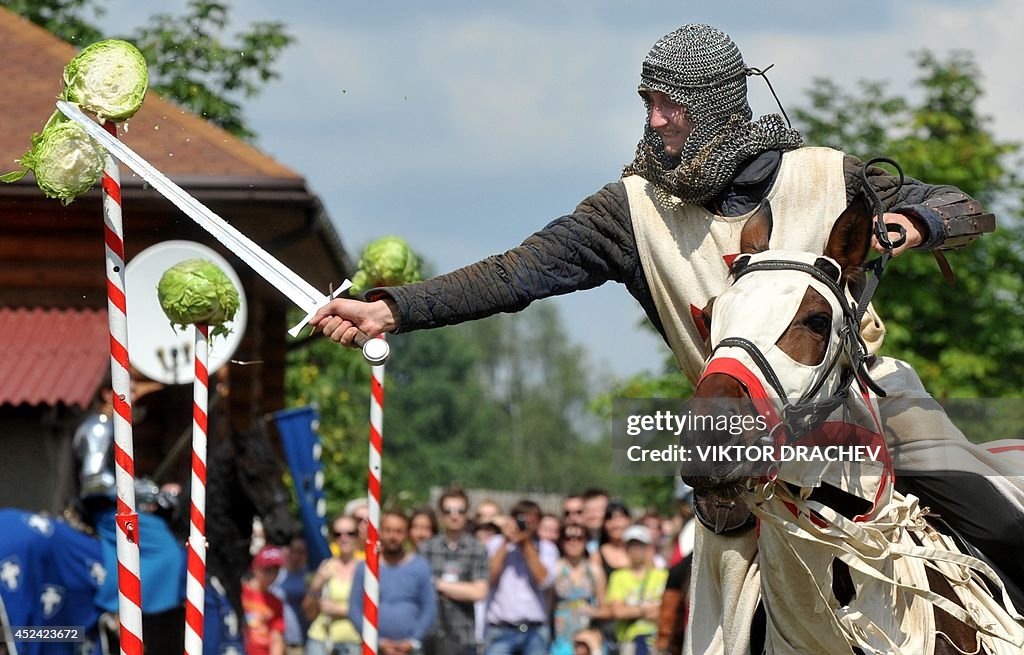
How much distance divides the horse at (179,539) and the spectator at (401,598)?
98 cm

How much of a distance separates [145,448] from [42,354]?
442 cm

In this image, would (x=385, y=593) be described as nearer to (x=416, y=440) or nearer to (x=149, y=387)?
(x=149, y=387)

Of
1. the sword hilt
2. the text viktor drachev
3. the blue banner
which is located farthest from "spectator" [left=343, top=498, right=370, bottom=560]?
the text viktor drachev

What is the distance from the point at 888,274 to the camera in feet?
62.4

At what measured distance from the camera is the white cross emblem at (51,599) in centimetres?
816

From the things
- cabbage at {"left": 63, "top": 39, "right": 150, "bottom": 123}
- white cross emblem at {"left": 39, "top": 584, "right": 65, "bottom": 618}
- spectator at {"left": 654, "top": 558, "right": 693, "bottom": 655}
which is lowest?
spectator at {"left": 654, "top": 558, "right": 693, "bottom": 655}

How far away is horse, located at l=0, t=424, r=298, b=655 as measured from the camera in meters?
7.94

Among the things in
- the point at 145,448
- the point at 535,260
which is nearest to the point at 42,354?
the point at 145,448

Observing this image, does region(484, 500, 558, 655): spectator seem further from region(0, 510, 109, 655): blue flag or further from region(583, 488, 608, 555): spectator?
region(0, 510, 109, 655): blue flag

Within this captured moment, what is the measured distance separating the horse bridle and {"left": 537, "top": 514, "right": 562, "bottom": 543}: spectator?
8989mm

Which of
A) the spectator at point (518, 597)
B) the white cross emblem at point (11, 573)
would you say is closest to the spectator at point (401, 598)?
the spectator at point (518, 597)

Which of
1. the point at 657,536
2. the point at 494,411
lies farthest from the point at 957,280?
the point at 494,411

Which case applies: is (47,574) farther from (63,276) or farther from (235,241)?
(63,276)

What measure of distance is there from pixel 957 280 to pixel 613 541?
872cm
